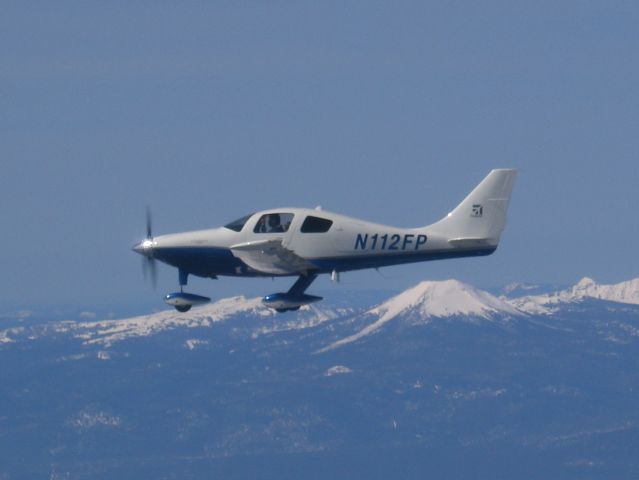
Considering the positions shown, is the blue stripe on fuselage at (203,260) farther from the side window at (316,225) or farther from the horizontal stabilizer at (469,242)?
the horizontal stabilizer at (469,242)

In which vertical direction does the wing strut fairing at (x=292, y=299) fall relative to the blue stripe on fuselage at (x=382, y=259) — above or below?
below

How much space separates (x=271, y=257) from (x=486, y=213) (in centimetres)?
1061

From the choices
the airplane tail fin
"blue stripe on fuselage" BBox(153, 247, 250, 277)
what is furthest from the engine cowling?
the airplane tail fin

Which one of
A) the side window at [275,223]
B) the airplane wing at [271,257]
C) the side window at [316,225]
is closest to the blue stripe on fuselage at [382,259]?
the airplane wing at [271,257]

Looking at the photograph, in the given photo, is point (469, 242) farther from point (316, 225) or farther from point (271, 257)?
point (271, 257)

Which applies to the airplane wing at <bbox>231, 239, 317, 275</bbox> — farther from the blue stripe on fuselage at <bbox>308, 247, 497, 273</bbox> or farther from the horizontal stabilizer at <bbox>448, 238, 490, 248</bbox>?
the horizontal stabilizer at <bbox>448, 238, 490, 248</bbox>

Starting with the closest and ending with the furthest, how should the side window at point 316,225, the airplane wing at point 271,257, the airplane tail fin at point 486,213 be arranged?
the airplane wing at point 271,257 → the side window at point 316,225 → the airplane tail fin at point 486,213

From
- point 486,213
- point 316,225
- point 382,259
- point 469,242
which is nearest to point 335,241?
point 316,225

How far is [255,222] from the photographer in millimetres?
95562

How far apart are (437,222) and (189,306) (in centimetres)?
1286

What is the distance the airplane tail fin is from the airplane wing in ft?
24.1

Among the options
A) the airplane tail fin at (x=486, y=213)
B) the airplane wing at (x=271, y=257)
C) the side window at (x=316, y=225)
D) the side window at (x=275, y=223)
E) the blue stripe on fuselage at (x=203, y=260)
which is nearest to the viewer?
the airplane wing at (x=271, y=257)

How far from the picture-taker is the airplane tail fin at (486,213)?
94938mm

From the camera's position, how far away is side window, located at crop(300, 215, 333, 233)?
94750 millimetres
